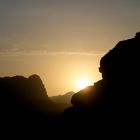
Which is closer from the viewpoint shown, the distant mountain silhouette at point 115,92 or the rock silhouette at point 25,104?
the distant mountain silhouette at point 115,92

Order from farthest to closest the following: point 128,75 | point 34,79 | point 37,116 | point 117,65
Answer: point 34,79
point 37,116
point 117,65
point 128,75

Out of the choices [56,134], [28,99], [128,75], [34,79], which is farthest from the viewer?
[34,79]

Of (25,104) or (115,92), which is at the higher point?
(25,104)

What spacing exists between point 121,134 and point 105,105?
380 inches

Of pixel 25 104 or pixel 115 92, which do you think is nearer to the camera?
pixel 115 92

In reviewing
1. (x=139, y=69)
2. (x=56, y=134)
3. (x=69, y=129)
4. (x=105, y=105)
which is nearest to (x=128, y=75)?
(x=139, y=69)

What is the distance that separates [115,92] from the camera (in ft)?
237

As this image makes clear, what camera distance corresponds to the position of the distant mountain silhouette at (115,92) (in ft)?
220

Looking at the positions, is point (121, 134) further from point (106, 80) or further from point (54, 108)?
point (54, 108)

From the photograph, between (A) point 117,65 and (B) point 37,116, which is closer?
(A) point 117,65

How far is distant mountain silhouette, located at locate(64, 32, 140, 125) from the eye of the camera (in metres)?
67.0

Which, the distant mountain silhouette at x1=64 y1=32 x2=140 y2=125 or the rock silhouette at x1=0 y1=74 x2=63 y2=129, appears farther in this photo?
the rock silhouette at x1=0 y1=74 x2=63 y2=129

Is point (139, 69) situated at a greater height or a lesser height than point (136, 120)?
greater

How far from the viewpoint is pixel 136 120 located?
6381cm
